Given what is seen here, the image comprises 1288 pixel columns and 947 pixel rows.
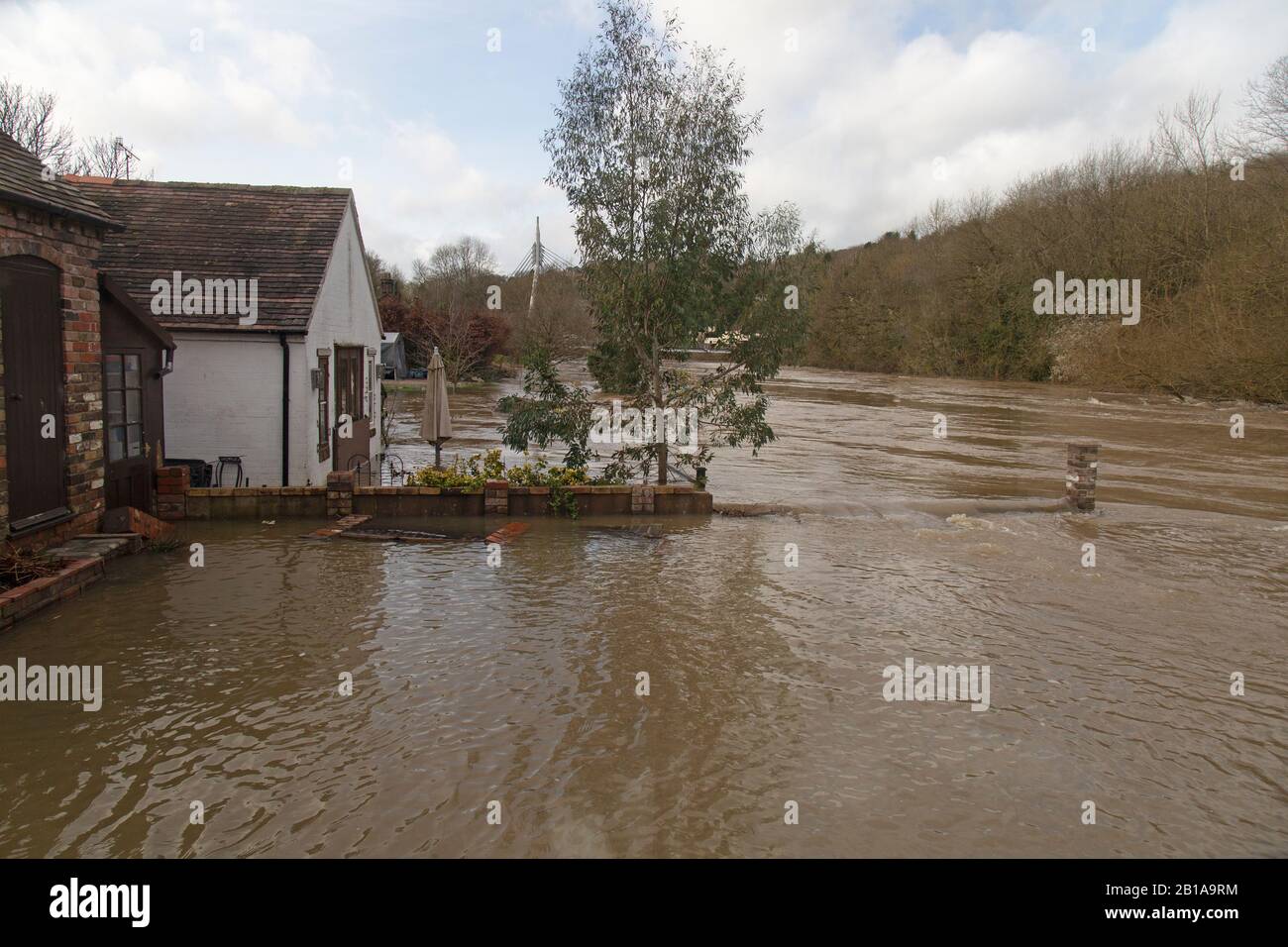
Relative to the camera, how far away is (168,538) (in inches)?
422

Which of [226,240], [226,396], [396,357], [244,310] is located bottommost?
[226,396]

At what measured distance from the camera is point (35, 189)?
27.7 ft

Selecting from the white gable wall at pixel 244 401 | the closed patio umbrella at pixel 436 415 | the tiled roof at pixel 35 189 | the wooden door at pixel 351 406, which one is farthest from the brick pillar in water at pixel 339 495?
the tiled roof at pixel 35 189

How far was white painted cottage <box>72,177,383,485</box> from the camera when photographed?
43.1 feet

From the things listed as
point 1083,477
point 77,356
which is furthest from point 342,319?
→ point 1083,477

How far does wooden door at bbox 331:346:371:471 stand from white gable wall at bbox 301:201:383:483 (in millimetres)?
235

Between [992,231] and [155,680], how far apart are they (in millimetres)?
57237

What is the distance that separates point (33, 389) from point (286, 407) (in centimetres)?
482

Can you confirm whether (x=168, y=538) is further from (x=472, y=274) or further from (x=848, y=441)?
(x=472, y=274)

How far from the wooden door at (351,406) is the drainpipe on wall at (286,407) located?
1486 mm

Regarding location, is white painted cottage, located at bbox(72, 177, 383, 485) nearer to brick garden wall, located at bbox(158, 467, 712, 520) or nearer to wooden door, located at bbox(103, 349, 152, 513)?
brick garden wall, located at bbox(158, 467, 712, 520)

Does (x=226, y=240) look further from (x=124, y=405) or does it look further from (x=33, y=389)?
(x=33, y=389)
